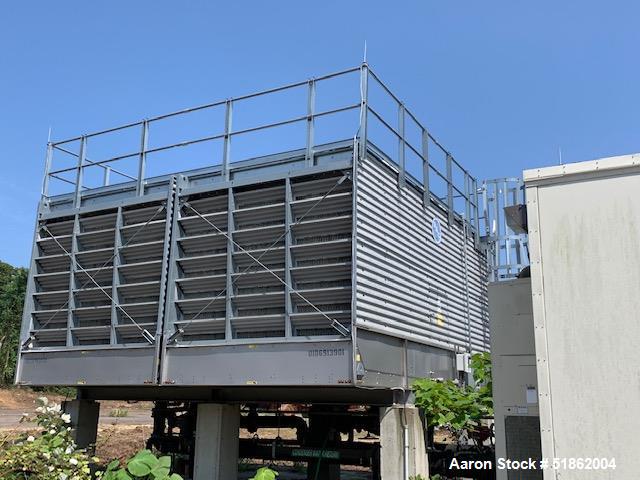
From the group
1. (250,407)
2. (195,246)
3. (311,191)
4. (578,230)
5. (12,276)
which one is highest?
(12,276)

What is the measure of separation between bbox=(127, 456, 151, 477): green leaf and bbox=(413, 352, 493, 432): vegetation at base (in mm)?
3914

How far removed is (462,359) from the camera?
10.3m

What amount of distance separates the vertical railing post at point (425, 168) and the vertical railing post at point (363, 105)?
242 centimetres

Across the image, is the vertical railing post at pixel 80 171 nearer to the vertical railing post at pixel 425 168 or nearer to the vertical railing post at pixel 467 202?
the vertical railing post at pixel 425 168

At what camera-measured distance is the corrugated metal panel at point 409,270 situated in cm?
774

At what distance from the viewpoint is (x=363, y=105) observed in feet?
26.3

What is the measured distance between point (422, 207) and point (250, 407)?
4.41 metres

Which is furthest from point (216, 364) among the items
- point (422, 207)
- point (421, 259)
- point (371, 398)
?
point (422, 207)

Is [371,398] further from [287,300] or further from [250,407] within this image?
[250,407]

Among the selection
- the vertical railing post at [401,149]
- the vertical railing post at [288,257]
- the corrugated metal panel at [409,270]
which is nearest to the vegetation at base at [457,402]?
the corrugated metal panel at [409,270]

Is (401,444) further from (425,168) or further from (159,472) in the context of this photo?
(425,168)

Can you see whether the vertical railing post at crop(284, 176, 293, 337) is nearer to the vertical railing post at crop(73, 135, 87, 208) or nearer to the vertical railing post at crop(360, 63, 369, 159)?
the vertical railing post at crop(360, 63, 369, 159)

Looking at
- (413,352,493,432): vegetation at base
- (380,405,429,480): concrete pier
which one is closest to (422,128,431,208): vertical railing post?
(413,352,493,432): vegetation at base

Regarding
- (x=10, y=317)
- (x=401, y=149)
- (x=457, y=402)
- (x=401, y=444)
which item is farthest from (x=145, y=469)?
(x=10, y=317)
